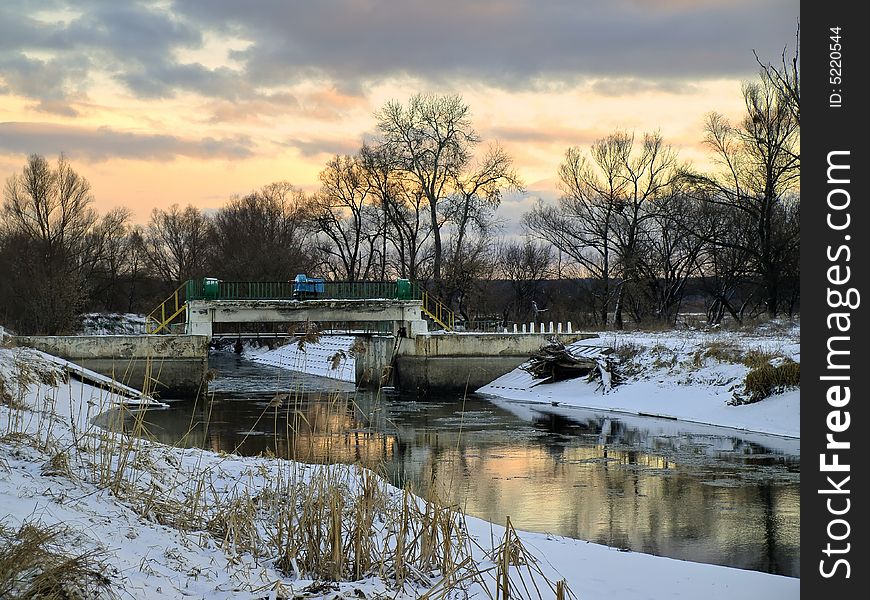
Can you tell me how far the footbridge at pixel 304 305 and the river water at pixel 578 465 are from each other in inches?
302

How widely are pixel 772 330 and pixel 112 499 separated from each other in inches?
1142

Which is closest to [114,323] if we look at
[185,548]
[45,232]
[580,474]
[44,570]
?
[45,232]

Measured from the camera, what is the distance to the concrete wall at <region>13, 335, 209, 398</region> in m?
31.5

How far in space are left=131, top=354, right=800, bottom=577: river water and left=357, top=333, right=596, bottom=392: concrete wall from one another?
8.49 m

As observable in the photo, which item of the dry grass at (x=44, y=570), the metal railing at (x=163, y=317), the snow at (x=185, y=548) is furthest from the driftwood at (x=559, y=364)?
the dry grass at (x=44, y=570)

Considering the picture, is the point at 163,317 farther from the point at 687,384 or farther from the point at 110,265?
the point at 110,265

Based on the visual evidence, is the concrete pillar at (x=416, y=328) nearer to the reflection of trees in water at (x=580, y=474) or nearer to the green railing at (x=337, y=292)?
the green railing at (x=337, y=292)

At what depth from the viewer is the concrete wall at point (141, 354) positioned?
31469mm

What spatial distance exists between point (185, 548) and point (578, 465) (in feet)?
35.2

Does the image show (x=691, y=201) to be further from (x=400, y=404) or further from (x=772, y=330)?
(x=400, y=404)

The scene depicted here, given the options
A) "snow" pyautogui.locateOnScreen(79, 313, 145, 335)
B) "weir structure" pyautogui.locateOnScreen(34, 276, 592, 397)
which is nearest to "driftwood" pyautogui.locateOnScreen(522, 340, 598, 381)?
"weir structure" pyautogui.locateOnScreen(34, 276, 592, 397)

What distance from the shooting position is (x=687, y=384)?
26594 mm

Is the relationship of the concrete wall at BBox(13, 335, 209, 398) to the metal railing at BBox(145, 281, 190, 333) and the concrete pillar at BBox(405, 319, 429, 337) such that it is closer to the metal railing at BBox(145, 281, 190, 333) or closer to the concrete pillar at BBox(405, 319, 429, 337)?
the metal railing at BBox(145, 281, 190, 333)

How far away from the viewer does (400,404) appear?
2969cm
